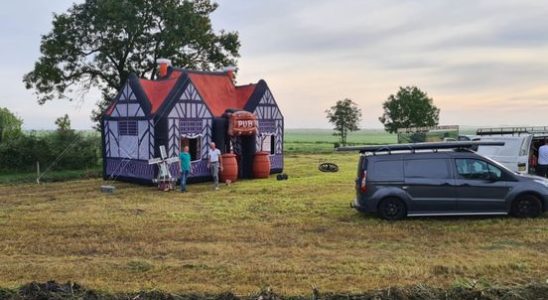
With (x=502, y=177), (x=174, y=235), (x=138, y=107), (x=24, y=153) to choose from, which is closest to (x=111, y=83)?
(x=24, y=153)

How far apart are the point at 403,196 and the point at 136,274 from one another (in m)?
6.31

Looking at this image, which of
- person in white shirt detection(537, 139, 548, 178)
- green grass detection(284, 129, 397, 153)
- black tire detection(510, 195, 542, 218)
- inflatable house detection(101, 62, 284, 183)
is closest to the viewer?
black tire detection(510, 195, 542, 218)

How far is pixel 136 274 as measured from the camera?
24.3 feet

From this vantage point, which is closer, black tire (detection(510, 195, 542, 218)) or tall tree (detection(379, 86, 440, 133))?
black tire (detection(510, 195, 542, 218))

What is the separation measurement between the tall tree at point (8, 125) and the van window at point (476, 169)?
2781 cm

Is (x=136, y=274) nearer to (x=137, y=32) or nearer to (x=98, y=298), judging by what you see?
(x=98, y=298)

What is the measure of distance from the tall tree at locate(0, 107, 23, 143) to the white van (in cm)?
2709

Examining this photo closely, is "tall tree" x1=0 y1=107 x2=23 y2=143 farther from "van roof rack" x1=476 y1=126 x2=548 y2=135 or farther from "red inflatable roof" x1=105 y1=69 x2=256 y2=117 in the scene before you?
"van roof rack" x1=476 y1=126 x2=548 y2=135

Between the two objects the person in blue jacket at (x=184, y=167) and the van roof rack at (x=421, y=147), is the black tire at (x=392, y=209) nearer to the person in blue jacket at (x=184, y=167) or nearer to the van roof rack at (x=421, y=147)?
the van roof rack at (x=421, y=147)

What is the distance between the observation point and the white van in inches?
583

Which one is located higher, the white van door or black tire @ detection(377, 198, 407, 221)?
the white van door

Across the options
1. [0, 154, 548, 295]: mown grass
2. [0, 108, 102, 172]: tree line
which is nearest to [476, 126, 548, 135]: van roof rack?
[0, 154, 548, 295]: mown grass

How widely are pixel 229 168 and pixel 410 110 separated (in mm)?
36300

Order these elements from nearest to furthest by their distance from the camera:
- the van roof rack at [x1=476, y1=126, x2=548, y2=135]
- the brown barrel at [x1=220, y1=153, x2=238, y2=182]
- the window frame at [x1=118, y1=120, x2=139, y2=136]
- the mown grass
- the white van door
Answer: the mown grass < the white van door < the van roof rack at [x1=476, y1=126, x2=548, y2=135] < the brown barrel at [x1=220, y1=153, x2=238, y2=182] < the window frame at [x1=118, y1=120, x2=139, y2=136]
